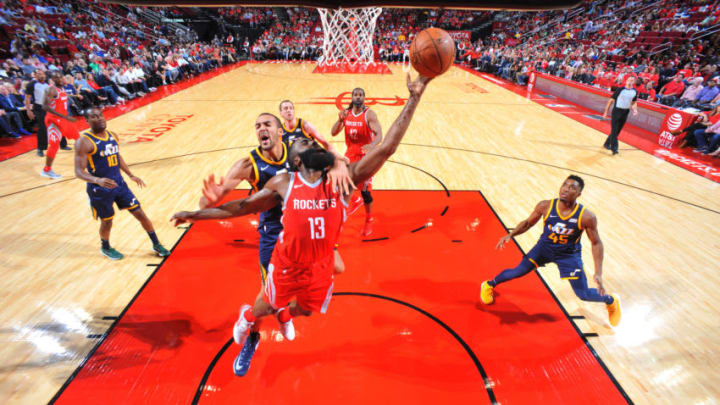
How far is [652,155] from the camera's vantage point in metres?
8.50

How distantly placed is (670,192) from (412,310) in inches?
240

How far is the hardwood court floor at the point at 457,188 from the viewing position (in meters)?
3.16

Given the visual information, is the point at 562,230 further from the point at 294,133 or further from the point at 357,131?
the point at 294,133

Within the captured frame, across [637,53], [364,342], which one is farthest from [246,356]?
[637,53]

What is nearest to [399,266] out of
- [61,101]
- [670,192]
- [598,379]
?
[598,379]

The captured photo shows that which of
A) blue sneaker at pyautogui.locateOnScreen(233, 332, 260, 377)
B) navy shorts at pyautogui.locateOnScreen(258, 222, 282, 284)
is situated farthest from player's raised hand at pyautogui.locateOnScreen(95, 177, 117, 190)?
blue sneaker at pyautogui.locateOnScreen(233, 332, 260, 377)

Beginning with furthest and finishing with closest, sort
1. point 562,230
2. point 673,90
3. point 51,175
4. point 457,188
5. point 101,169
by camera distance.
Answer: point 673,90 < point 51,175 < point 457,188 < point 101,169 < point 562,230

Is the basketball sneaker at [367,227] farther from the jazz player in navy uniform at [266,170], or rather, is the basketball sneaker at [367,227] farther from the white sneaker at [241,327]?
the white sneaker at [241,327]

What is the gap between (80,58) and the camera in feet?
42.9

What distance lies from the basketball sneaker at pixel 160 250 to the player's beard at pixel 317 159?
3144 mm

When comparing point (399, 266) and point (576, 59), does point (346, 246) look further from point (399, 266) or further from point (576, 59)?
point (576, 59)

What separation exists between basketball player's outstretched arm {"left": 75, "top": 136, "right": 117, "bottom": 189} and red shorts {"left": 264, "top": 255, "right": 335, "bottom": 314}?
8.13 feet

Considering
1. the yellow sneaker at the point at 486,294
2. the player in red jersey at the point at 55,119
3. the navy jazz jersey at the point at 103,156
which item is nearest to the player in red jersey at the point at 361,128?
the yellow sneaker at the point at 486,294

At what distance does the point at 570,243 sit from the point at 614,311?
2.69ft
